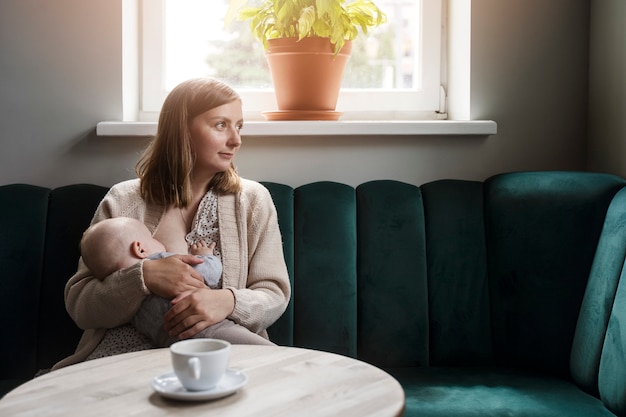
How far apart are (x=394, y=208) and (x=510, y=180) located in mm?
357

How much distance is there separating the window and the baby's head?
Answer: 94 centimetres

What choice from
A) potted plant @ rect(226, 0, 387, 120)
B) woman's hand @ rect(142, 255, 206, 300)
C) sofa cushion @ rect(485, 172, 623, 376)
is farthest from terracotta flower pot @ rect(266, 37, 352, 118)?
woman's hand @ rect(142, 255, 206, 300)

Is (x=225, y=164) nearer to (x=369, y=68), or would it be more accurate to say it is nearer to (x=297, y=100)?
(x=297, y=100)

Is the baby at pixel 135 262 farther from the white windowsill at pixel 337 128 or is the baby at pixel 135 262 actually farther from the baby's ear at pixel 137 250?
the white windowsill at pixel 337 128

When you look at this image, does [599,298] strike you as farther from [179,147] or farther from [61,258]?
[61,258]

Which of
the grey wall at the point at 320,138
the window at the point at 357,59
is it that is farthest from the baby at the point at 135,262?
the window at the point at 357,59

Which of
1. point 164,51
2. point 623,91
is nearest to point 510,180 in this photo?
point 623,91

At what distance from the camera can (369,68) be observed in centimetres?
269

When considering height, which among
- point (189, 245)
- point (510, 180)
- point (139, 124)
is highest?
point (139, 124)

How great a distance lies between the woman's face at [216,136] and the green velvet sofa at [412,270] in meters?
0.25

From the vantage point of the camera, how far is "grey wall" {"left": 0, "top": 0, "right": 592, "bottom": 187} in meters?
2.35

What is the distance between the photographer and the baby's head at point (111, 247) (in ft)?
5.70

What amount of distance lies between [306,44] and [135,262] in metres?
Result: 1.01

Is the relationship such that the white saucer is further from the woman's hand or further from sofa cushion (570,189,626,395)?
sofa cushion (570,189,626,395)
